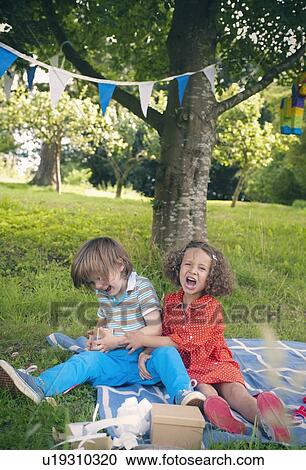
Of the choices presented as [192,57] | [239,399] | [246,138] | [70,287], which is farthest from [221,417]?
[246,138]

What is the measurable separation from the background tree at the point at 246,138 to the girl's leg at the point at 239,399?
851 cm

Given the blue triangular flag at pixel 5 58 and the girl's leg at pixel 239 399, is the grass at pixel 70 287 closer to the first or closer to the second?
the girl's leg at pixel 239 399

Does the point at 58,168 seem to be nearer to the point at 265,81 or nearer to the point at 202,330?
the point at 265,81

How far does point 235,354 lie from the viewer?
3232 mm

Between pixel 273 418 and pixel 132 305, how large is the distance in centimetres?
87

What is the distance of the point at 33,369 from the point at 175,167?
240 cm

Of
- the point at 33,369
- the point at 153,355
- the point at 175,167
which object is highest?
the point at 175,167

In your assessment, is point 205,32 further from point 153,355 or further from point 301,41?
point 153,355

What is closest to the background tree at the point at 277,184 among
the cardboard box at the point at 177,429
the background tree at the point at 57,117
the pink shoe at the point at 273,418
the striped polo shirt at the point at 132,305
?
the background tree at the point at 57,117

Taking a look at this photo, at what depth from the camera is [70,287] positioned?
4430mm

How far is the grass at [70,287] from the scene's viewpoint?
2.28m

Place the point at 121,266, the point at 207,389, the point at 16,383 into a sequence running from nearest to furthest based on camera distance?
the point at 16,383 < the point at 207,389 < the point at 121,266

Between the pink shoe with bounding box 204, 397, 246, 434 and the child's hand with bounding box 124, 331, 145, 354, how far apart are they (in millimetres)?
501

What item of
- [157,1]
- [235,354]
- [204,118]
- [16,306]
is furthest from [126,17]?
[235,354]
